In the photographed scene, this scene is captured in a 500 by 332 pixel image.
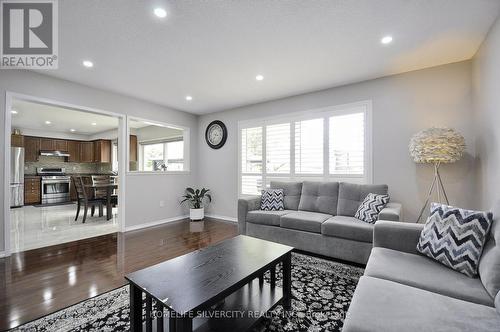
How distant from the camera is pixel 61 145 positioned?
7855 mm

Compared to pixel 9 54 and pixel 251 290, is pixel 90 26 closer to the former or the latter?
pixel 9 54

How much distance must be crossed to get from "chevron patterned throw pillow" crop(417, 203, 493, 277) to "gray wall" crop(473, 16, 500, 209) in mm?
1030

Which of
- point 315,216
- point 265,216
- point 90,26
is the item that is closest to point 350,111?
point 315,216

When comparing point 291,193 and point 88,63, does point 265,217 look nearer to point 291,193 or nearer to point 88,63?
point 291,193

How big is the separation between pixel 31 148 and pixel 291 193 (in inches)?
→ 343

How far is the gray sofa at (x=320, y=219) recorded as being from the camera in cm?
253

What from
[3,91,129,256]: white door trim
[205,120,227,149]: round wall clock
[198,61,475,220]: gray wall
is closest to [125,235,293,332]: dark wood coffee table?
[198,61,475,220]: gray wall

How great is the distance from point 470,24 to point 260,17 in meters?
2.02

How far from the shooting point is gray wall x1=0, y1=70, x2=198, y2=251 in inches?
119

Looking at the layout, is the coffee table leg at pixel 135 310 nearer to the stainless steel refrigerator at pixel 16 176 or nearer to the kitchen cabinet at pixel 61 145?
the stainless steel refrigerator at pixel 16 176

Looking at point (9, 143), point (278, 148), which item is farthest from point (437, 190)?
point (9, 143)

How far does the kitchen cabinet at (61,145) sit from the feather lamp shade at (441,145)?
10202mm

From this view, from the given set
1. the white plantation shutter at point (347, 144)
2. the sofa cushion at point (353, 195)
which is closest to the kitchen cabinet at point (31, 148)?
the white plantation shutter at point (347, 144)

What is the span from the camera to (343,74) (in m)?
3.19
